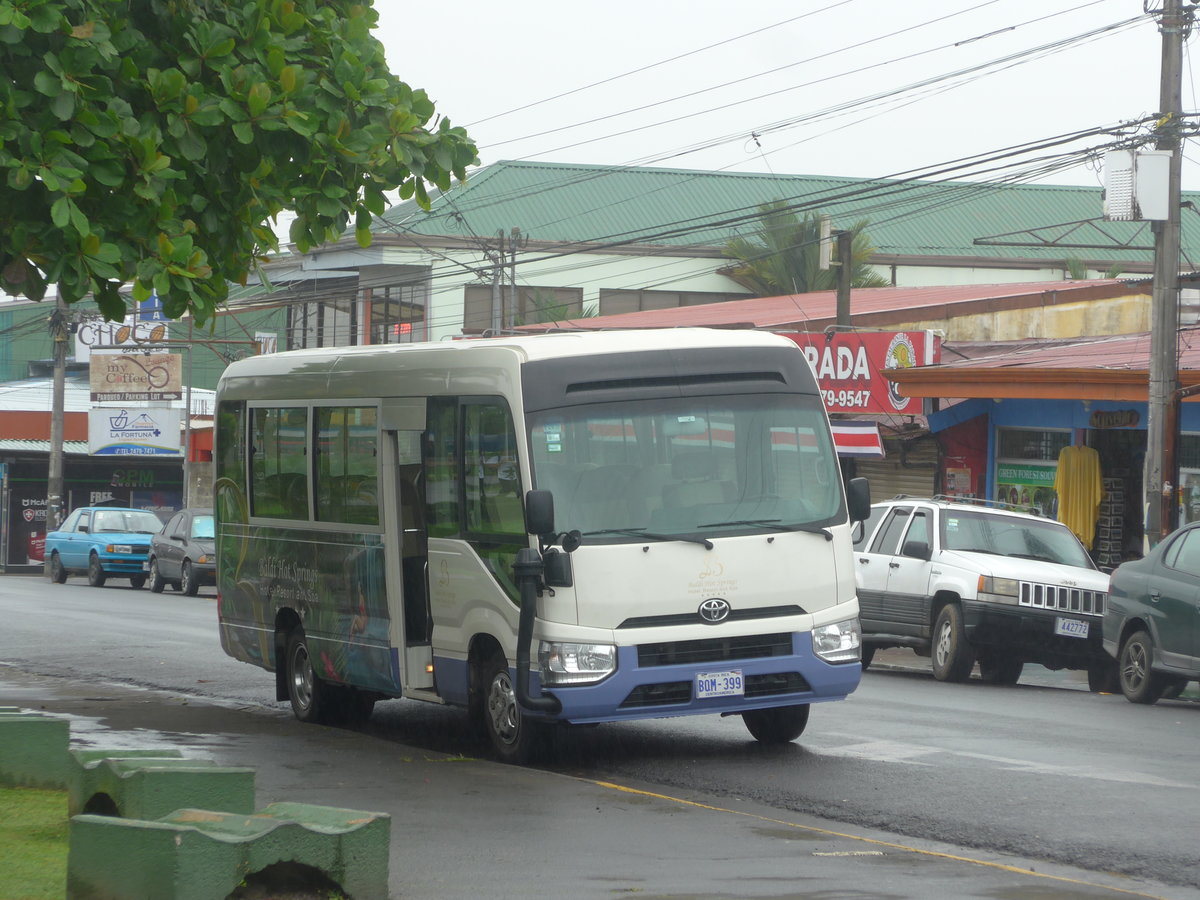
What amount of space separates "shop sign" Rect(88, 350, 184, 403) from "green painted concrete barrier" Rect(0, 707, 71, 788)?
151 feet

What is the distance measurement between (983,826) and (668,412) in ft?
11.2

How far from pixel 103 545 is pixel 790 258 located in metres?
22.7

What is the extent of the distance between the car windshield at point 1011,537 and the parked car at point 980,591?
10mm

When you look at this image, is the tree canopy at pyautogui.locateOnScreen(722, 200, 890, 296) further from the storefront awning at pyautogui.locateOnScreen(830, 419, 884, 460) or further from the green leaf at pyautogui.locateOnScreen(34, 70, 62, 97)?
the green leaf at pyautogui.locateOnScreen(34, 70, 62, 97)

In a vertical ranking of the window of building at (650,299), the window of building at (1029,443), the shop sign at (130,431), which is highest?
the window of building at (650,299)

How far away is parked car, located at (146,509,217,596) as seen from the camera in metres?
34.6

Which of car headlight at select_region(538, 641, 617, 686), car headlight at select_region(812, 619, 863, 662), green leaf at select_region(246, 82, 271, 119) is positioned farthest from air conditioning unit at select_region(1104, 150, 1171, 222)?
green leaf at select_region(246, 82, 271, 119)

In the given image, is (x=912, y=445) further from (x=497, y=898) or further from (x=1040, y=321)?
(x=497, y=898)

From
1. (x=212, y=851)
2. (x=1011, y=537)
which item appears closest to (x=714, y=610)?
(x=212, y=851)

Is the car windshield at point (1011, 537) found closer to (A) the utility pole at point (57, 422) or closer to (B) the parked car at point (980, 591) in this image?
(B) the parked car at point (980, 591)

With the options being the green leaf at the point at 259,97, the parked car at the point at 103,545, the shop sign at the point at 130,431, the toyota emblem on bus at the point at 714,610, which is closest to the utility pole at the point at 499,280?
the parked car at the point at 103,545

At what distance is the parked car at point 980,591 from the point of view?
1725 cm

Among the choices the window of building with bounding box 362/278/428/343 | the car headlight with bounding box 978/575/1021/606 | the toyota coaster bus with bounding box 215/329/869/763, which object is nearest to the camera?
the toyota coaster bus with bounding box 215/329/869/763

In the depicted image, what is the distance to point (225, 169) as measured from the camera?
1009cm
